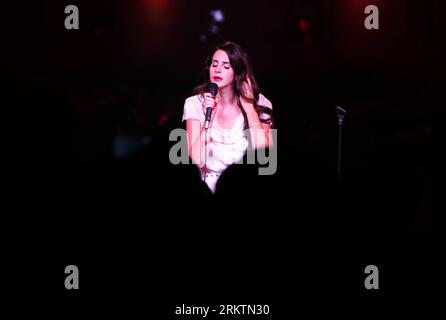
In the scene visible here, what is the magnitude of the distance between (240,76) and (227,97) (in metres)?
0.16

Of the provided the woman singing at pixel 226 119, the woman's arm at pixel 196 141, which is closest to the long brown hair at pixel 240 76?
the woman singing at pixel 226 119

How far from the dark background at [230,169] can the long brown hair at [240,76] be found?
0.07m

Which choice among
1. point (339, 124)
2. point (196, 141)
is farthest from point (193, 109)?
point (339, 124)

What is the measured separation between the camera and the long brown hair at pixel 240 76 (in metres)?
3.38

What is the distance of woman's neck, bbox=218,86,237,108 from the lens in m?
3.35

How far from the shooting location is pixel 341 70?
362 cm

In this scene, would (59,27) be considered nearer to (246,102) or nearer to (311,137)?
(246,102)

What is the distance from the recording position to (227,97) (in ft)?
11.0

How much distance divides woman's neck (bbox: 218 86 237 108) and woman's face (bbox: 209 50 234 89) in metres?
0.03

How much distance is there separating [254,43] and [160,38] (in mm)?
652

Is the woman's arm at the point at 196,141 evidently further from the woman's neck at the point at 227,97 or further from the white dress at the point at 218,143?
the woman's neck at the point at 227,97
